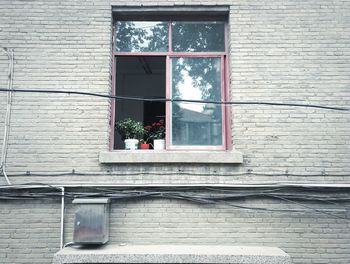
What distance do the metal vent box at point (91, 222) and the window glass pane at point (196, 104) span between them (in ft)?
5.70

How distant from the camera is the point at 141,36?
6.39m

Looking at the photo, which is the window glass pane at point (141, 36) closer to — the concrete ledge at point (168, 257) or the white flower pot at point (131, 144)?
the white flower pot at point (131, 144)

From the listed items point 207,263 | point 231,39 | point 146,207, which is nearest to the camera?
point 207,263

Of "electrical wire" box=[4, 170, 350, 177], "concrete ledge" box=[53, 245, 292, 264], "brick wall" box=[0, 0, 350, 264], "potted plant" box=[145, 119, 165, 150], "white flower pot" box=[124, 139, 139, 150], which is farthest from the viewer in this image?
"potted plant" box=[145, 119, 165, 150]

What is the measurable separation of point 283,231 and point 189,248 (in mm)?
1599

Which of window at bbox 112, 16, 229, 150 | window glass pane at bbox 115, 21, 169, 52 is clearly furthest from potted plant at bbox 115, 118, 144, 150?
window glass pane at bbox 115, 21, 169, 52

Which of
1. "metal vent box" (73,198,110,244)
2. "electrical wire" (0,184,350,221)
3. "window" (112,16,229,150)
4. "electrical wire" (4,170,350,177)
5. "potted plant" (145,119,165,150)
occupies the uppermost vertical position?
"window" (112,16,229,150)

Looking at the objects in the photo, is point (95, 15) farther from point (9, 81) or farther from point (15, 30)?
point (9, 81)

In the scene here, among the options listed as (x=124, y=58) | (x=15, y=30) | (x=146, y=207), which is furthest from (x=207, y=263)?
(x=15, y=30)

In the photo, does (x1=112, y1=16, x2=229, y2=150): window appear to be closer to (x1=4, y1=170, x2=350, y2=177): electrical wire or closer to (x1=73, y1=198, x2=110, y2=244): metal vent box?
(x1=4, y1=170, x2=350, y2=177): electrical wire

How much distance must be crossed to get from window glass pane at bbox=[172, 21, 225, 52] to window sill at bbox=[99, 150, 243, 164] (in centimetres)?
209

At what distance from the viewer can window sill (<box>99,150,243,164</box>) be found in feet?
18.1

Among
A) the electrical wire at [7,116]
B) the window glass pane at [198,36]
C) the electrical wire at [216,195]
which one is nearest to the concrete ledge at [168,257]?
the electrical wire at [216,195]

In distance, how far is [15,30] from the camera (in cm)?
600
